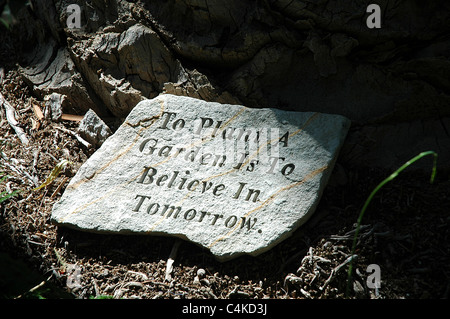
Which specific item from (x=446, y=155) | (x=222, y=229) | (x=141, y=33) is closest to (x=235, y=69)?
(x=141, y=33)

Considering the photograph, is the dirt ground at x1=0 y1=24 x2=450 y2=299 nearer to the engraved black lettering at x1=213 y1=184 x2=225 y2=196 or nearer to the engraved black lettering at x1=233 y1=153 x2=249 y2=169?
the engraved black lettering at x1=213 y1=184 x2=225 y2=196

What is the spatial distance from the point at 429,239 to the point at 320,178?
0.71 m

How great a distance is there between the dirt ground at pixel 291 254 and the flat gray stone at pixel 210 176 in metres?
0.15

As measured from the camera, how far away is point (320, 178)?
2.65m

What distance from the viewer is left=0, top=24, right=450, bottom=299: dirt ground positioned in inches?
95.7

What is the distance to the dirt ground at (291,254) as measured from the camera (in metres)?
2.43

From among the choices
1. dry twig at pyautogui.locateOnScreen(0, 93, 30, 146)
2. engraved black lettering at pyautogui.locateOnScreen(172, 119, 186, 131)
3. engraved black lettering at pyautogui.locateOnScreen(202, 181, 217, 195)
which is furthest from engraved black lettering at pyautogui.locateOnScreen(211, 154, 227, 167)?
dry twig at pyautogui.locateOnScreen(0, 93, 30, 146)

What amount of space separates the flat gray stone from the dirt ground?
0.15 m

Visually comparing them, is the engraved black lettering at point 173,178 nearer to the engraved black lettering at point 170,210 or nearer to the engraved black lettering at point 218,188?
the engraved black lettering at point 170,210

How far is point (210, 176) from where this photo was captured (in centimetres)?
282

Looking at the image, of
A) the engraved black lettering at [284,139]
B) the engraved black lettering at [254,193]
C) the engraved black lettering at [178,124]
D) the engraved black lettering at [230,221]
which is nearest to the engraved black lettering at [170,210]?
the engraved black lettering at [230,221]

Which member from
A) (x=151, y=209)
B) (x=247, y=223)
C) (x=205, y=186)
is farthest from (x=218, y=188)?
(x=151, y=209)

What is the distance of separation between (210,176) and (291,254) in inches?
27.7

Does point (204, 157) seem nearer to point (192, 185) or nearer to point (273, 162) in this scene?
point (192, 185)
